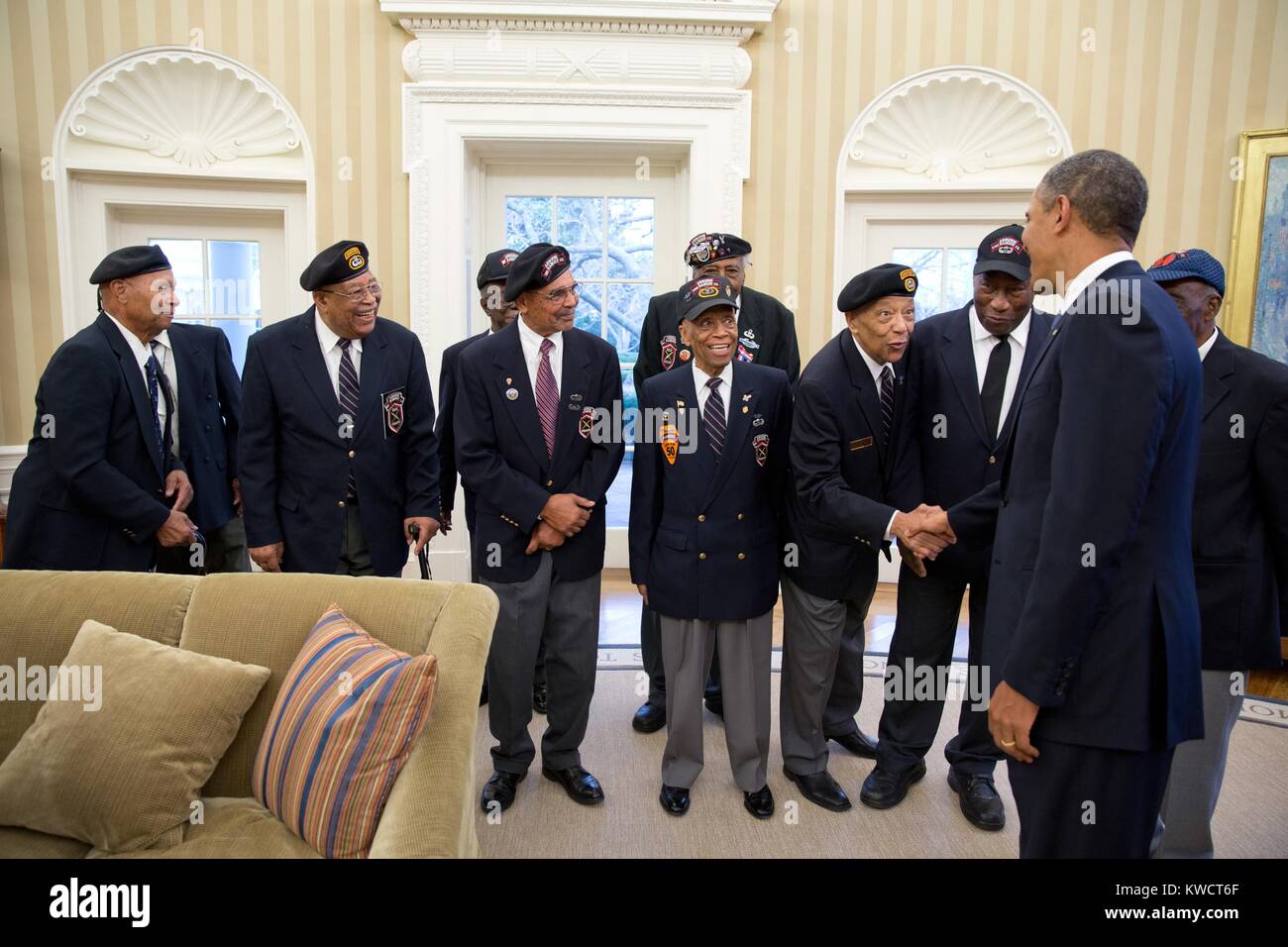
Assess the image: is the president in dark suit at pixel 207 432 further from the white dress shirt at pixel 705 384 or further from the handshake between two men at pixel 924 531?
the handshake between two men at pixel 924 531

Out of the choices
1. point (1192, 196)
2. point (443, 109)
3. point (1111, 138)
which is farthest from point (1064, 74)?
point (443, 109)

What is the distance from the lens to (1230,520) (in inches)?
77.3

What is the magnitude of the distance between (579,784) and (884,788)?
2.98ft

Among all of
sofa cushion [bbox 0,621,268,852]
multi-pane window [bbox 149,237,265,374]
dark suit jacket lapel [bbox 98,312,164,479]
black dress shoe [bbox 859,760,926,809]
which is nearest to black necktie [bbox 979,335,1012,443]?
black dress shoe [bbox 859,760,926,809]

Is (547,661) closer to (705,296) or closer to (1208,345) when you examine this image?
(705,296)

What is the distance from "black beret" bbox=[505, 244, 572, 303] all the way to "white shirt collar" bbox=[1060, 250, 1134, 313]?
1.38 meters

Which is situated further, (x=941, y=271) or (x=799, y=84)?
(x=941, y=271)

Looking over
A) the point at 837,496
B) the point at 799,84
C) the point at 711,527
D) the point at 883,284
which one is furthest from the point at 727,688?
the point at 799,84

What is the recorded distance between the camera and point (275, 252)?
181 inches

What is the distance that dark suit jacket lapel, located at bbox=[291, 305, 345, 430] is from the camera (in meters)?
2.47

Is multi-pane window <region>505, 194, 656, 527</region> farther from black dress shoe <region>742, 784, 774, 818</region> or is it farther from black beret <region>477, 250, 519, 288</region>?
black dress shoe <region>742, 784, 774, 818</region>

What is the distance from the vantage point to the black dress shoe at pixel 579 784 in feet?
8.10

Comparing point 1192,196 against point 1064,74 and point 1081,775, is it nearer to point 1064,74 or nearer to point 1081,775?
point 1064,74

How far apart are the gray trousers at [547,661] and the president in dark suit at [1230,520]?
155cm
